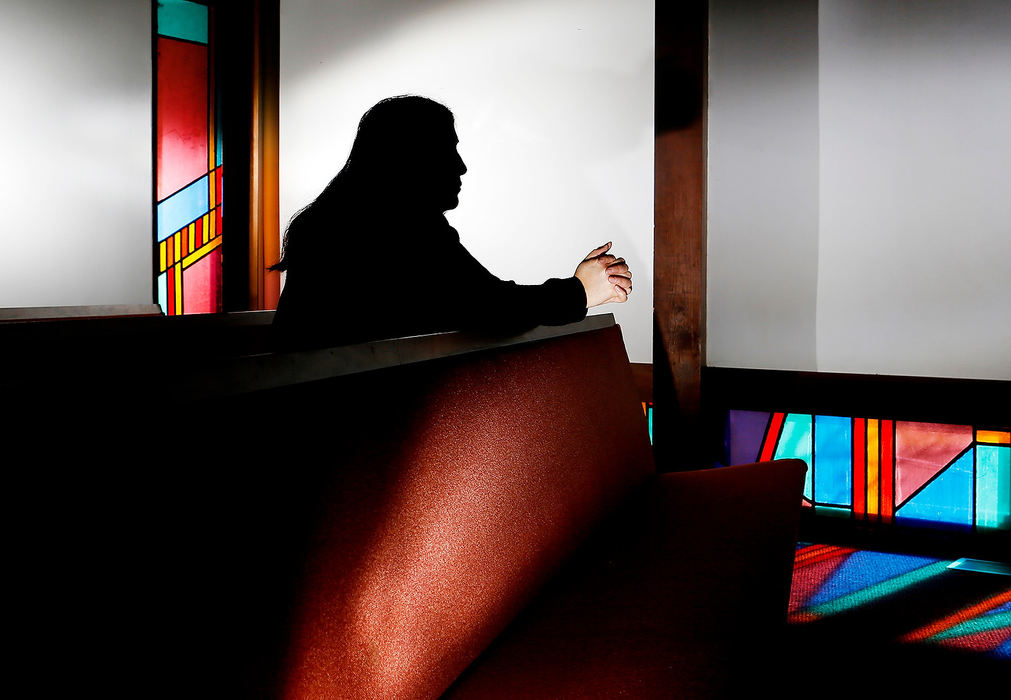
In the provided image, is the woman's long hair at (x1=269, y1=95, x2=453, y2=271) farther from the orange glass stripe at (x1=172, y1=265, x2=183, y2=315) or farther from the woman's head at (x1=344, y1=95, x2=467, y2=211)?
the orange glass stripe at (x1=172, y1=265, x2=183, y2=315)

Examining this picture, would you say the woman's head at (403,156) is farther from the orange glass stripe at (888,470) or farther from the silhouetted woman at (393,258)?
the orange glass stripe at (888,470)

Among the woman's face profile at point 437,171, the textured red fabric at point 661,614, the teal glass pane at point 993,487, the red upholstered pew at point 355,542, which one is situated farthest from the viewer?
the teal glass pane at point 993,487

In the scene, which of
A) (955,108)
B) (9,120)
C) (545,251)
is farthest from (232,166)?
(955,108)

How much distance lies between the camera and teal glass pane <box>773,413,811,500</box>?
8.00ft

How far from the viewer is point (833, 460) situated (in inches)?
94.4

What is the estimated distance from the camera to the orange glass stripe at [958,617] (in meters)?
1.73

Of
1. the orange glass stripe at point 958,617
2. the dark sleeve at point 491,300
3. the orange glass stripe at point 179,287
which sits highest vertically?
the orange glass stripe at point 179,287

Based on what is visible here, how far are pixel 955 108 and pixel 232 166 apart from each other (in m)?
2.96

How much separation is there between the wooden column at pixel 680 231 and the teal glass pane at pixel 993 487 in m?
0.83

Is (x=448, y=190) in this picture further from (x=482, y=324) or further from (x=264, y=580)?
(x=264, y=580)

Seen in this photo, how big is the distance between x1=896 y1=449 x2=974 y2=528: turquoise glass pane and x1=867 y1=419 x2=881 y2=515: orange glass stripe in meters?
0.11

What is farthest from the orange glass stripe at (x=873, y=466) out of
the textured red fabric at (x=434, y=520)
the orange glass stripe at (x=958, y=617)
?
the textured red fabric at (x=434, y=520)

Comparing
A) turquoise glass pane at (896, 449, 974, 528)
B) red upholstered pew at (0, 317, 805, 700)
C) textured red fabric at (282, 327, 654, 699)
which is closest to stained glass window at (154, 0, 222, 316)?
red upholstered pew at (0, 317, 805, 700)

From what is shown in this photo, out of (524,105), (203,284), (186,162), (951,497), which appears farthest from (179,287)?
(951,497)
